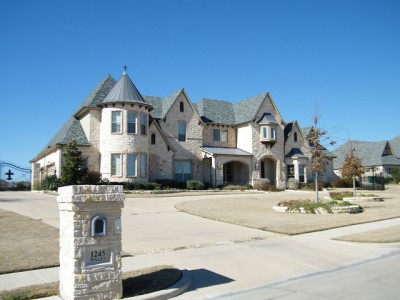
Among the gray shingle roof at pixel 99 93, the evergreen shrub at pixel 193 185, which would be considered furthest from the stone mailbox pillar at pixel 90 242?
the evergreen shrub at pixel 193 185


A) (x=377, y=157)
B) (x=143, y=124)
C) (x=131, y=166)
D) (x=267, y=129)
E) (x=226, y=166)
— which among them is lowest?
(x=131, y=166)

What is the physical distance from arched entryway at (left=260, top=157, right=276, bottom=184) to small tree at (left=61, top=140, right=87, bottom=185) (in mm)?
22518

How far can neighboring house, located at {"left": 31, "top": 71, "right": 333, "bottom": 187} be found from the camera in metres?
33.3

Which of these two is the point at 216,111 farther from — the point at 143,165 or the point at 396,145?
the point at 396,145

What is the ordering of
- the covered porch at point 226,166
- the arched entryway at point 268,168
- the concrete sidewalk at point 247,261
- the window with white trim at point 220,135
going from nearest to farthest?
the concrete sidewalk at point 247,261
the covered porch at point 226,166
the window with white trim at point 220,135
the arched entryway at point 268,168

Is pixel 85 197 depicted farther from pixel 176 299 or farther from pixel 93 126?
pixel 93 126

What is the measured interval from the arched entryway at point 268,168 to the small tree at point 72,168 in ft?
73.9

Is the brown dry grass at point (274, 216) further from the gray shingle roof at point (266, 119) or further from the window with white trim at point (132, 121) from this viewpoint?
the gray shingle roof at point (266, 119)

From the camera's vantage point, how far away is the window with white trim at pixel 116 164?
1298 inches

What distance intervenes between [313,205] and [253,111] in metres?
24.7

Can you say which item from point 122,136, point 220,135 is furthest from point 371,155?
point 122,136

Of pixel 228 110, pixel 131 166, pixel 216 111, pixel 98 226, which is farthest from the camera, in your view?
pixel 228 110

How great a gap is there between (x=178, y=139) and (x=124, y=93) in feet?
28.8

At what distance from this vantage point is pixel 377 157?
59.2 metres
